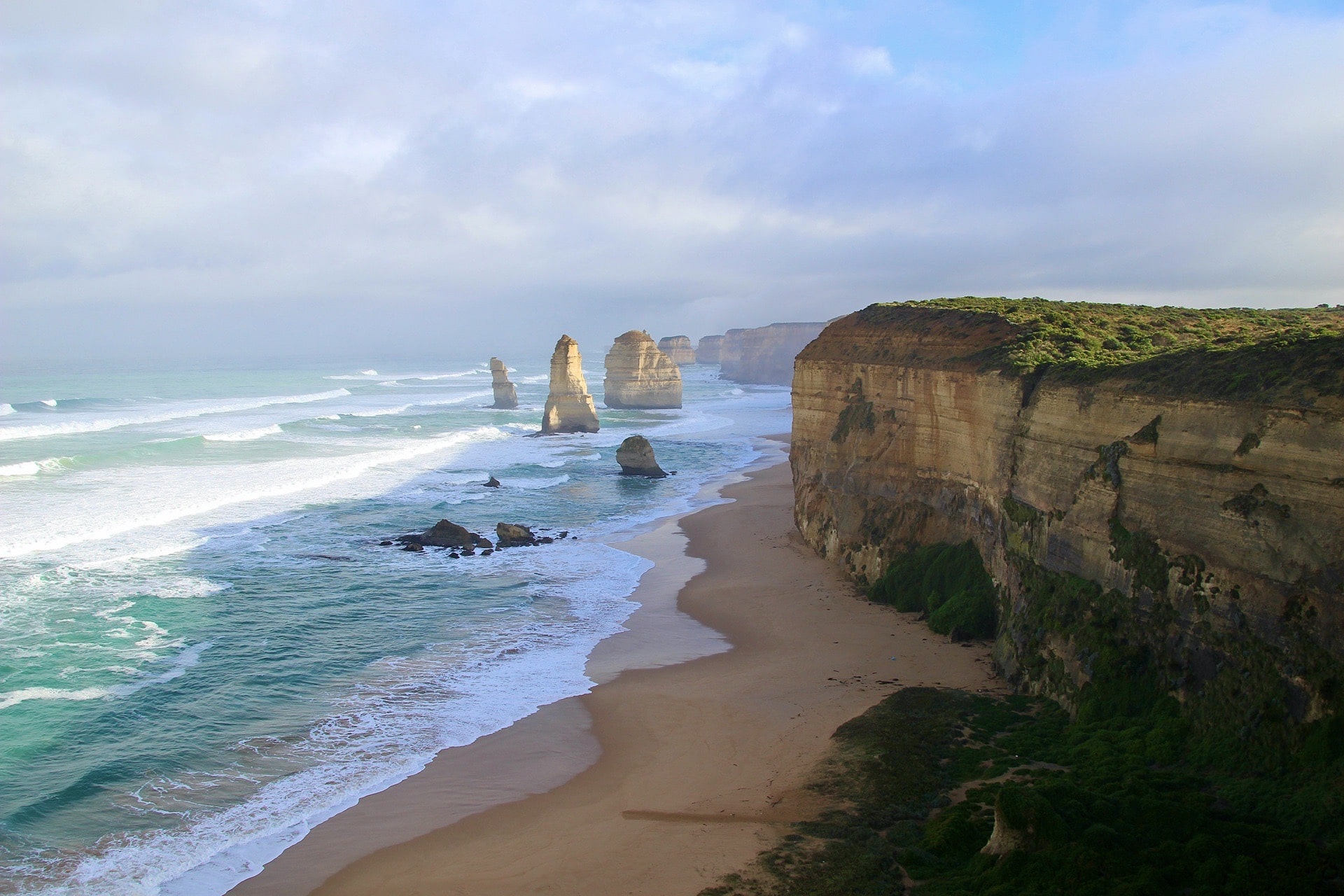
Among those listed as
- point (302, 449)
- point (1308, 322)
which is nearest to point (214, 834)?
point (1308, 322)

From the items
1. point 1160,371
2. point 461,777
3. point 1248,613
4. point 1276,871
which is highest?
point 1160,371

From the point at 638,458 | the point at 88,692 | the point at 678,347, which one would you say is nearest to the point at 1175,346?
the point at 88,692

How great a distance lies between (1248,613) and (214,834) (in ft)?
48.6

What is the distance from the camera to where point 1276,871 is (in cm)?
873

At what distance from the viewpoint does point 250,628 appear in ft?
70.0

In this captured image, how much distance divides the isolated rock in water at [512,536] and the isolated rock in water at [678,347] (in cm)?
14148

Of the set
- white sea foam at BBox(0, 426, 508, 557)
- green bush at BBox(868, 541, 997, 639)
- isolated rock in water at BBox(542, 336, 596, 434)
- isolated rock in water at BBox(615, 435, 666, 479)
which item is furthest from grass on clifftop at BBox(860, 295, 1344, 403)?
isolated rock in water at BBox(542, 336, 596, 434)

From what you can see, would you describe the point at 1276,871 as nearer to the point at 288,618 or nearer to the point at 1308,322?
the point at 1308,322

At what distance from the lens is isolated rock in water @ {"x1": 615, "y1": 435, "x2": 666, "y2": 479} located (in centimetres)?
4675

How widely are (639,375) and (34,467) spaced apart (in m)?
54.6

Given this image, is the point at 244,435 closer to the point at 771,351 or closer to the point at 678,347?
the point at 771,351

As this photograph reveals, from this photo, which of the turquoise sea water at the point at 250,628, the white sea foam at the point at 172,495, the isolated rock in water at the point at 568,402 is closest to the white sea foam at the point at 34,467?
the turquoise sea water at the point at 250,628

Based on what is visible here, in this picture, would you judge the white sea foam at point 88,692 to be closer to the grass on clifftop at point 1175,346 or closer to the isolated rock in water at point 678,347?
the grass on clifftop at point 1175,346

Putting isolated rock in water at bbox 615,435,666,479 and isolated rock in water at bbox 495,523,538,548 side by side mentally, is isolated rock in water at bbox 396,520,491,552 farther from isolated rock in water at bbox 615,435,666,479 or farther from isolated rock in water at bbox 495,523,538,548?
isolated rock in water at bbox 615,435,666,479
